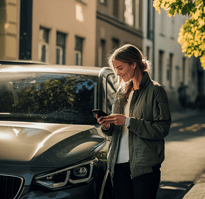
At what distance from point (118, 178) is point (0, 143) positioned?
3.15ft

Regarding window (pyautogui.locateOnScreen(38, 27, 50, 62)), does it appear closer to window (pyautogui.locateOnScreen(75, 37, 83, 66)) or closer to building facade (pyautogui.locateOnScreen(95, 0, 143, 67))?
window (pyautogui.locateOnScreen(75, 37, 83, 66))

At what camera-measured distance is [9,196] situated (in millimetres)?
2652

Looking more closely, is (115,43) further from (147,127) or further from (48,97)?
(147,127)

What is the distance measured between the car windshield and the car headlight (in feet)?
2.71

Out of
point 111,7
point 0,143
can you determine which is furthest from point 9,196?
point 111,7

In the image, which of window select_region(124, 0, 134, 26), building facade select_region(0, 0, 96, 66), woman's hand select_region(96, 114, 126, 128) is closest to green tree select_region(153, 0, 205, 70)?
woman's hand select_region(96, 114, 126, 128)

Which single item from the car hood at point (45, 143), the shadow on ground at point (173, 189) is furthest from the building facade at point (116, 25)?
the car hood at point (45, 143)

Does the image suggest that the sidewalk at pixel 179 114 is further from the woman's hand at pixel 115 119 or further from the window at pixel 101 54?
the woman's hand at pixel 115 119

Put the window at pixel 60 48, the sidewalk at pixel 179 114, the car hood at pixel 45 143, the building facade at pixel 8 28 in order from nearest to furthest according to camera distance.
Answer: the car hood at pixel 45 143, the building facade at pixel 8 28, the window at pixel 60 48, the sidewalk at pixel 179 114

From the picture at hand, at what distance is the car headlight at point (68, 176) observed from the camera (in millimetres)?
2732

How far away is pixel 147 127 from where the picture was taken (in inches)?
101

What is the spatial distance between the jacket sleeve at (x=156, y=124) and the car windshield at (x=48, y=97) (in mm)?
1181

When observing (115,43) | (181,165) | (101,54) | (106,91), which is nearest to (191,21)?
(181,165)

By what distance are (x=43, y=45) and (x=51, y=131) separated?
13.0 m
